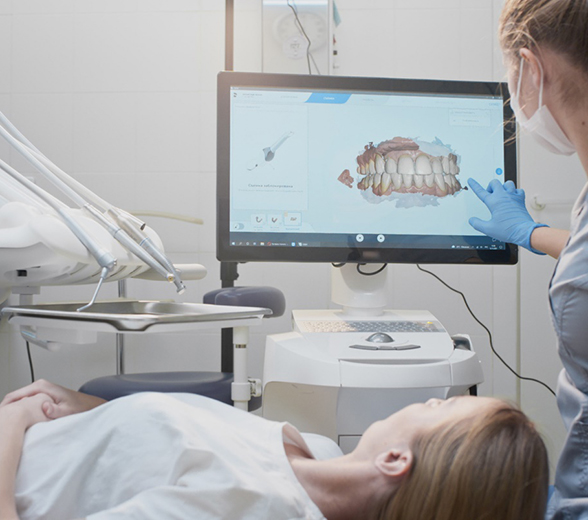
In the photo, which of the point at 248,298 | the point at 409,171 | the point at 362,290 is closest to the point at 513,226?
the point at 409,171

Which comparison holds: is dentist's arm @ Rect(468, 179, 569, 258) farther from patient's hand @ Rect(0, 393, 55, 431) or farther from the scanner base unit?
patient's hand @ Rect(0, 393, 55, 431)

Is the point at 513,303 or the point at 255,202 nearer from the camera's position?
the point at 255,202

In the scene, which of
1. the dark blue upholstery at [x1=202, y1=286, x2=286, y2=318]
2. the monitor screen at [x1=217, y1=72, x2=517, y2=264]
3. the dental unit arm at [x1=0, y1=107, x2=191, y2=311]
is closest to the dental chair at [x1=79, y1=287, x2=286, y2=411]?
the dark blue upholstery at [x1=202, y1=286, x2=286, y2=318]

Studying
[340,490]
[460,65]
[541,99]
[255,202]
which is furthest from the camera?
[460,65]

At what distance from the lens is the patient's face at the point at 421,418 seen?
87 centimetres

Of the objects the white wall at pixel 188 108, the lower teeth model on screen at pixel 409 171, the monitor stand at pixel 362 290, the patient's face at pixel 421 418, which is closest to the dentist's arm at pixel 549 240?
the lower teeth model on screen at pixel 409 171

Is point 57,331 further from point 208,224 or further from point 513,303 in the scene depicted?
point 513,303

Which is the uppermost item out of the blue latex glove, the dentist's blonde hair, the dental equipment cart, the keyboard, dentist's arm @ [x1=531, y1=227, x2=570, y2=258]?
the dentist's blonde hair

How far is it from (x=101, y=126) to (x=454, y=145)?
1300mm

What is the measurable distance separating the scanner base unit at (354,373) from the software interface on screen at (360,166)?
8.6 inches

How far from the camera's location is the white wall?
7.09 feet

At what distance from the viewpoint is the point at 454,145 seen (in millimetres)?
1407

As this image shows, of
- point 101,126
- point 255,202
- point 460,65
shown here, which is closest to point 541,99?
point 255,202

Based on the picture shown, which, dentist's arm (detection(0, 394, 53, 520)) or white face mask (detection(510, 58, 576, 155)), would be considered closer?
dentist's arm (detection(0, 394, 53, 520))
